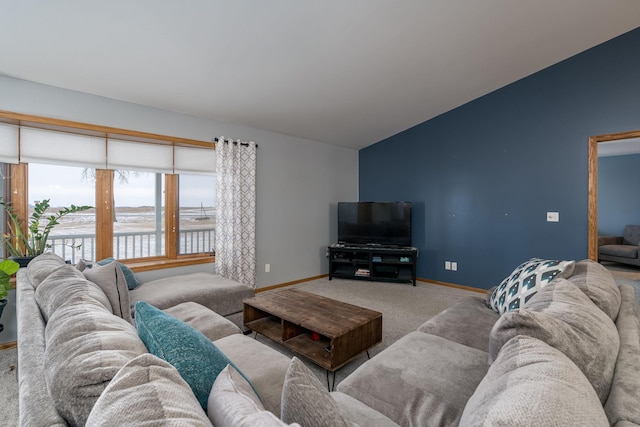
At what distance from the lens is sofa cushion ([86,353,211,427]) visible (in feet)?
1.70

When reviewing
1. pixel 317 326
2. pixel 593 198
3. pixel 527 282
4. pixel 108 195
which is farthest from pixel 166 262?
pixel 593 198

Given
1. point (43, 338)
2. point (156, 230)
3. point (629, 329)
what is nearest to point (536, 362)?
point (629, 329)

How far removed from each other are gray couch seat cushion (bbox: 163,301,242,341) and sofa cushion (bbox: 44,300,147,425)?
0.98 metres

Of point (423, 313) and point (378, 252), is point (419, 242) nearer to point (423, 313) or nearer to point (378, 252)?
point (378, 252)

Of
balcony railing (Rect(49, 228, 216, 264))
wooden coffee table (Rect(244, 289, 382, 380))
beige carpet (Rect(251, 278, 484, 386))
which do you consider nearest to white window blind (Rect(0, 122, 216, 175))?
balcony railing (Rect(49, 228, 216, 264))

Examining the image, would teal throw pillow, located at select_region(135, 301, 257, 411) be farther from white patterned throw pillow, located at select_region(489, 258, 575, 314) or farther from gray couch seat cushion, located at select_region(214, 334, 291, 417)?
white patterned throw pillow, located at select_region(489, 258, 575, 314)

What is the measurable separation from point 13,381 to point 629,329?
355cm

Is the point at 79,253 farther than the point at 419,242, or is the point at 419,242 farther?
the point at 419,242

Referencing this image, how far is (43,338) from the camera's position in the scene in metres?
0.97

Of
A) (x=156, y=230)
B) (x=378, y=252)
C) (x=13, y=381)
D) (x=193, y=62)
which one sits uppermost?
(x=193, y=62)

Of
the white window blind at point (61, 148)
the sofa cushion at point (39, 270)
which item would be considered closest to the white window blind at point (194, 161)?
the white window blind at point (61, 148)

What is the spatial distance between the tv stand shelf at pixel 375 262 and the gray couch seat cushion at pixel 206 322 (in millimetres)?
2867

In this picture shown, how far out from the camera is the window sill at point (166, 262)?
10.9ft

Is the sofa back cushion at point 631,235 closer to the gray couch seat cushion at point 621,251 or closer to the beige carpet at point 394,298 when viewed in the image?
the gray couch seat cushion at point 621,251
